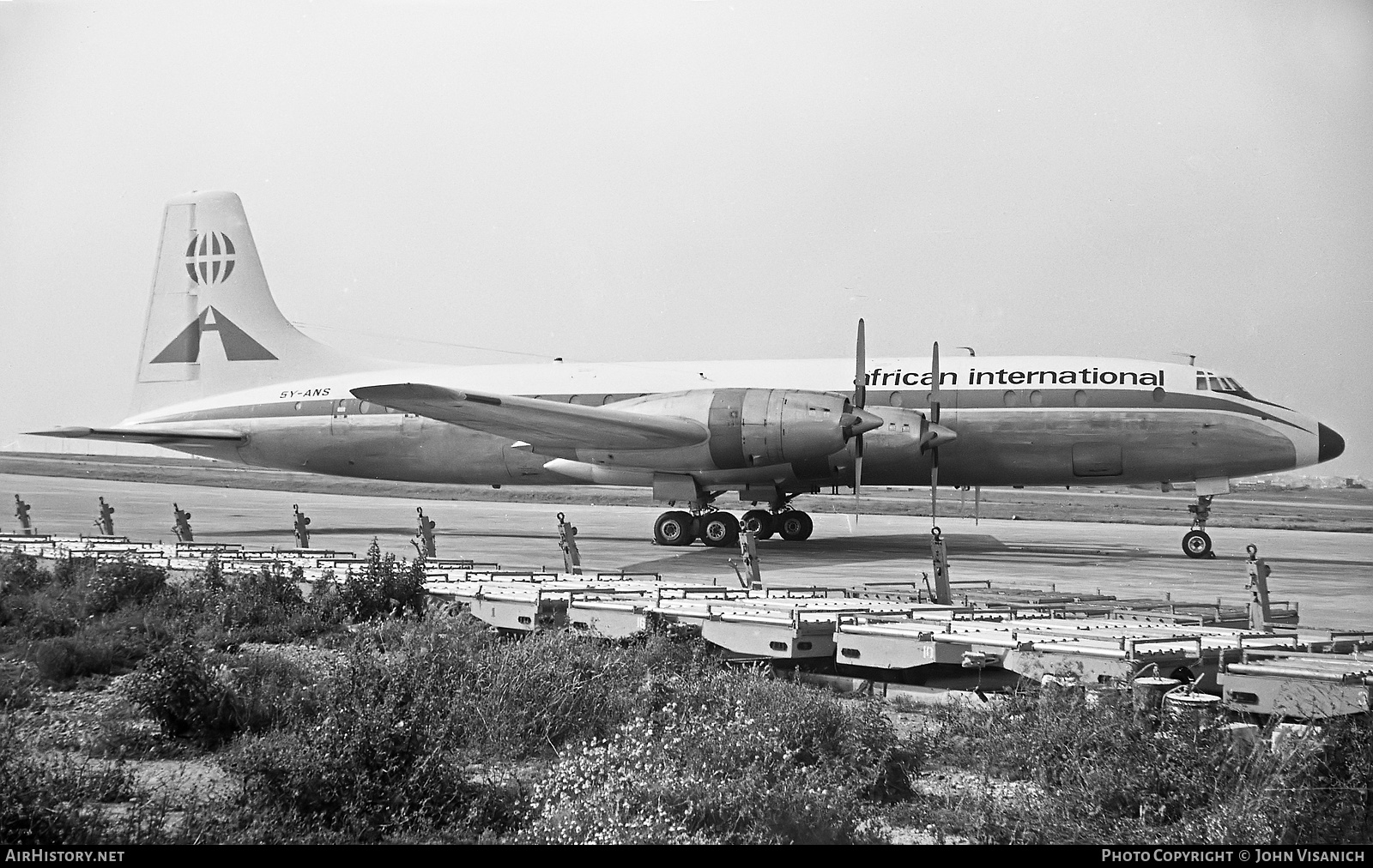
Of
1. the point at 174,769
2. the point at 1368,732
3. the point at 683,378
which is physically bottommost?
the point at 174,769

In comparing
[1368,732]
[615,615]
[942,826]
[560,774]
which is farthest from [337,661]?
[1368,732]

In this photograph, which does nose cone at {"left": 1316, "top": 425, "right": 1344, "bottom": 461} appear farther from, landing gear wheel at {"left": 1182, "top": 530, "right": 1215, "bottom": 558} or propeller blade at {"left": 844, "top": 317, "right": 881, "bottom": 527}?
propeller blade at {"left": 844, "top": 317, "right": 881, "bottom": 527}

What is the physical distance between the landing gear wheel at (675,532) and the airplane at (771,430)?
4 cm

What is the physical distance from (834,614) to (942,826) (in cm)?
331

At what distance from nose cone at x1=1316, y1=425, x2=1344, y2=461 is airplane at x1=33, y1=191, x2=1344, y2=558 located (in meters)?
0.05

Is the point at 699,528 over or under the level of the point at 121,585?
over

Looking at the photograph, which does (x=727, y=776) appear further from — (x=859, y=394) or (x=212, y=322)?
(x=212, y=322)

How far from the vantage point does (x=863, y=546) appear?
28156mm

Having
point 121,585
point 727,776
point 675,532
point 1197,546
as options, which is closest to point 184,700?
point 727,776

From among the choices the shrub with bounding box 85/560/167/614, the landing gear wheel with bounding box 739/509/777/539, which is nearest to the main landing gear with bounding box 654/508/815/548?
the landing gear wheel with bounding box 739/509/777/539

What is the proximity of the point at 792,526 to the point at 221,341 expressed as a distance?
1815 cm

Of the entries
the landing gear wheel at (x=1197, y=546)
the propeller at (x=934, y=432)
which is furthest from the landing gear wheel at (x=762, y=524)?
the landing gear wheel at (x=1197, y=546)
